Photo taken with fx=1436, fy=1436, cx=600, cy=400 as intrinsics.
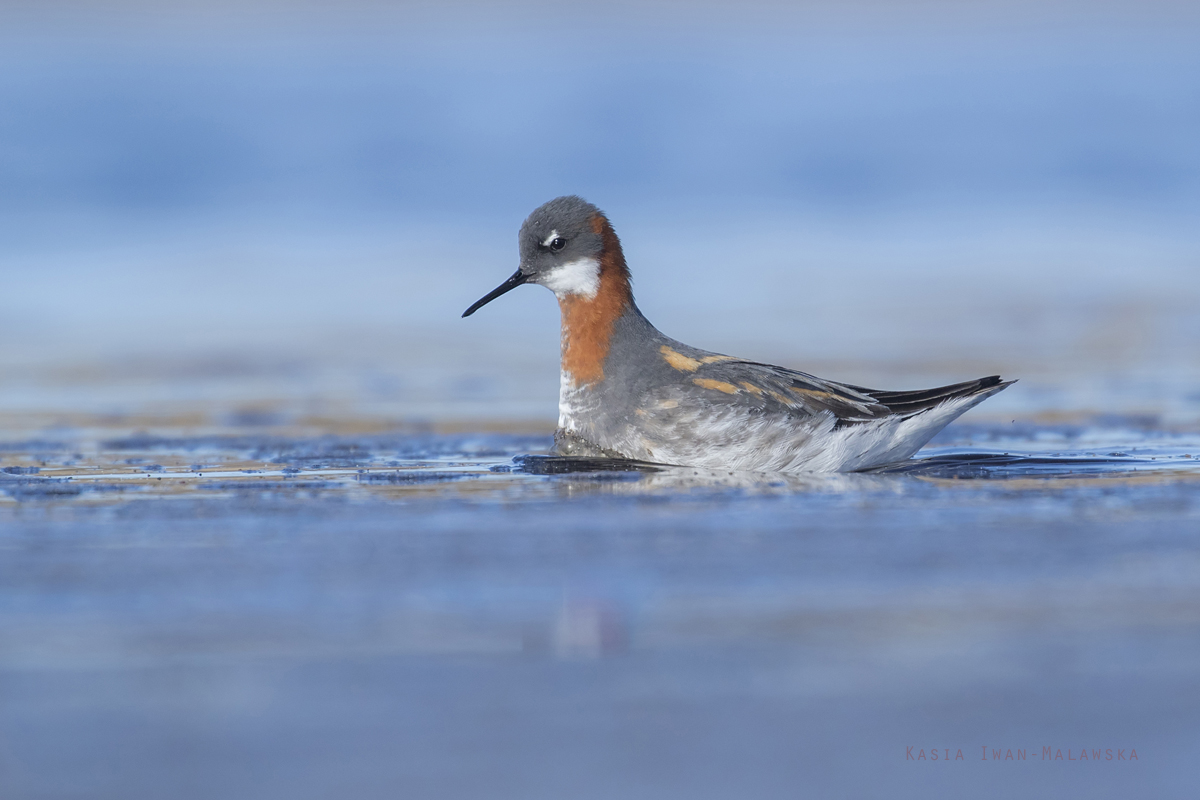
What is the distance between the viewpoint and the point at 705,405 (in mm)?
7715

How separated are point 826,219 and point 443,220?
5.30 m

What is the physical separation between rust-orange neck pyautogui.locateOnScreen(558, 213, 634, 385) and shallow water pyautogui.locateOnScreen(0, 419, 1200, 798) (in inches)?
54.6

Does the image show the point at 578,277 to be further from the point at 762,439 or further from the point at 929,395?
the point at 929,395

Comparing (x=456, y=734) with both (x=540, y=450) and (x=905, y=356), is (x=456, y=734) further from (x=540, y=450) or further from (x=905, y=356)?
(x=905, y=356)

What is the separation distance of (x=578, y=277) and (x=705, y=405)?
1.37 m

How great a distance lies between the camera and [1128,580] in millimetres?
4848

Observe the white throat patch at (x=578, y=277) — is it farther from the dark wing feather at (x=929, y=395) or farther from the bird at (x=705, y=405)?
the dark wing feather at (x=929, y=395)

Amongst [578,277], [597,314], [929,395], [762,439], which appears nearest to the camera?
[762,439]

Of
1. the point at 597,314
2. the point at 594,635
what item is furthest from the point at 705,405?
the point at 594,635

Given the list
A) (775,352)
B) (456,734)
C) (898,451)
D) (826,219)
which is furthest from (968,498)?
(826,219)

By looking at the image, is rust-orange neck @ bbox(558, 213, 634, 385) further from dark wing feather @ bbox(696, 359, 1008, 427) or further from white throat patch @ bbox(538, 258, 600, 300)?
dark wing feather @ bbox(696, 359, 1008, 427)

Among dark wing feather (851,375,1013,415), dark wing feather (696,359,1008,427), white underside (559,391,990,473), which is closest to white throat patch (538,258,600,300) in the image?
dark wing feather (696,359,1008,427)

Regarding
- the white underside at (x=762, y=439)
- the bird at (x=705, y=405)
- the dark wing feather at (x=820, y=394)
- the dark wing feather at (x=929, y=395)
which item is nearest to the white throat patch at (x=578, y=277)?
the bird at (x=705, y=405)

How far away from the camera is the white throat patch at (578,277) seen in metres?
8.59
